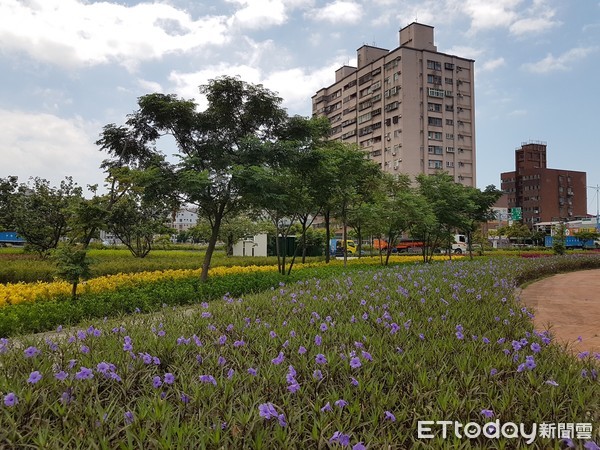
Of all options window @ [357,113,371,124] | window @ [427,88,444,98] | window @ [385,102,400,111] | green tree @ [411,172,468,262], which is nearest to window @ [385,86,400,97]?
window @ [385,102,400,111]

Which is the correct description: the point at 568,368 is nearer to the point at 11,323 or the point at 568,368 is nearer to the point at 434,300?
the point at 434,300

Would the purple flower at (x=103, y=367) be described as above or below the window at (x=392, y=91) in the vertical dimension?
below

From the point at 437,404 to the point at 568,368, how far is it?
1.17 metres

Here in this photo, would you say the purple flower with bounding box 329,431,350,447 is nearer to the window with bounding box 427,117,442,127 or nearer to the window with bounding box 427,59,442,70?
the window with bounding box 427,117,442,127

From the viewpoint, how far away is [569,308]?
317 inches

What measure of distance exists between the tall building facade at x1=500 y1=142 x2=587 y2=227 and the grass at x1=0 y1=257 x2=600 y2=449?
244 feet

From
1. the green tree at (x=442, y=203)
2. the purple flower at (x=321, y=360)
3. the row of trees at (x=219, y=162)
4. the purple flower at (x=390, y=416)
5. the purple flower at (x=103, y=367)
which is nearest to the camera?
the purple flower at (x=390, y=416)

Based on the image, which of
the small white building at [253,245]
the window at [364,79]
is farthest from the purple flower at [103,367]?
the window at [364,79]

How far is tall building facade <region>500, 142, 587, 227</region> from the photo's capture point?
6950 cm

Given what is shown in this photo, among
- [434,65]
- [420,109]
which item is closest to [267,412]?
[420,109]

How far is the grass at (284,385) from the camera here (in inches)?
74.1

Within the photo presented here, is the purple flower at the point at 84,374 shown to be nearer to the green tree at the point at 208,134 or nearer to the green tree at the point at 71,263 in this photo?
the green tree at the point at 71,263

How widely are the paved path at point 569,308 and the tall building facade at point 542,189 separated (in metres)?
64.0

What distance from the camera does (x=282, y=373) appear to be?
8.15ft
